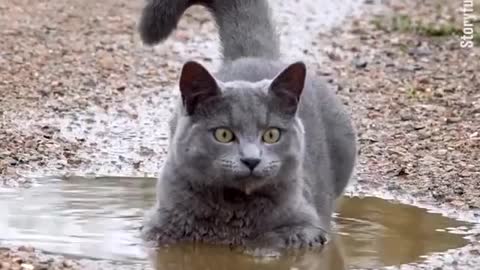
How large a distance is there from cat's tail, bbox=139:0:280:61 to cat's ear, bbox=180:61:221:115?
1174mm

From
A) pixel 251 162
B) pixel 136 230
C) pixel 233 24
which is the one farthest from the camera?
pixel 233 24

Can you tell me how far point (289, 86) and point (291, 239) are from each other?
60cm

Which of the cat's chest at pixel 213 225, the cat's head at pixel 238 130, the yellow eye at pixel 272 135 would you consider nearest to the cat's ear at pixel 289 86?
the cat's head at pixel 238 130

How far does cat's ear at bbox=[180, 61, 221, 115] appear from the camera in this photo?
4.87 meters

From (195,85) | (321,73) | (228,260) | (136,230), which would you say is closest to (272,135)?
(195,85)

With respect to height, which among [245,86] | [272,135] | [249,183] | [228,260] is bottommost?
[228,260]

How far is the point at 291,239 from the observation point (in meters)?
4.99

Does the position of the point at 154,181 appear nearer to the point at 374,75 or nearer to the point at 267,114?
the point at 267,114

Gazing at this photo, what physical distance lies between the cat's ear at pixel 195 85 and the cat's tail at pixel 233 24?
117cm

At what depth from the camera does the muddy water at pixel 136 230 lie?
15.8 feet

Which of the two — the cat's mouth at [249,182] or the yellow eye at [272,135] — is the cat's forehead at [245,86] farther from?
the cat's mouth at [249,182]

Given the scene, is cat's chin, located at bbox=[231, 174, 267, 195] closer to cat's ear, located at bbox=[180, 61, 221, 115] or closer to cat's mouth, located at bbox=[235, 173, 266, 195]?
cat's mouth, located at bbox=[235, 173, 266, 195]

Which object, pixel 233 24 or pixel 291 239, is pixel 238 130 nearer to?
pixel 291 239

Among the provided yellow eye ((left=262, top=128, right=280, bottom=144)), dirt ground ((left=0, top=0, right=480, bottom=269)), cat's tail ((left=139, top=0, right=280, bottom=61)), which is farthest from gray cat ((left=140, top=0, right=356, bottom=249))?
cat's tail ((left=139, top=0, right=280, bottom=61))
